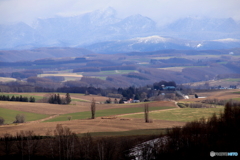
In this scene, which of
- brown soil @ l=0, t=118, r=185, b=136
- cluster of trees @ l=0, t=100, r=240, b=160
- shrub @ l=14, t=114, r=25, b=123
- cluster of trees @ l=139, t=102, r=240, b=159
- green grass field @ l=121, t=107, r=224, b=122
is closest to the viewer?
cluster of trees @ l=139, t=102, r=240, b=159

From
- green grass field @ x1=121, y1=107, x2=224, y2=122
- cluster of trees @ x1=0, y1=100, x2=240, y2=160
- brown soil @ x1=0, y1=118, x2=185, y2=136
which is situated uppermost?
green grass field @ x1=121, y1=107, x2=224, y2=122

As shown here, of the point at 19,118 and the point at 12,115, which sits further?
the point at 12,115

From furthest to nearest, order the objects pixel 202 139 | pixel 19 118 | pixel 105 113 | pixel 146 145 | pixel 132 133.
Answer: pixel 105 113 → pixel 19 118 → pixel 132 133 → pixel 146 145 → pixel 202 139

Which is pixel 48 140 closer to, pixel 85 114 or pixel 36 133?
pixel 36 133

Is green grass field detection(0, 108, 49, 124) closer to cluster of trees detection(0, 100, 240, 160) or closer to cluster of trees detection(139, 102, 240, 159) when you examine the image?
cluster of trees detection(0, 100, 240, 160)

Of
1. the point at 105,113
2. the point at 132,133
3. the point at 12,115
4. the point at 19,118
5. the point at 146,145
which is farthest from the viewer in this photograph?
the point at 105,113

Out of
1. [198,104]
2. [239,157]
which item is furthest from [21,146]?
[198,104]

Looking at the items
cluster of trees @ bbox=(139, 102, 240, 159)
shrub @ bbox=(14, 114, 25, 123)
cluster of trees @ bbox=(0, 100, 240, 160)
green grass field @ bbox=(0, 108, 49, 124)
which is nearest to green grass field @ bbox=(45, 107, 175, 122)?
green grass field @ bbox=(0, 108, 49, 124)

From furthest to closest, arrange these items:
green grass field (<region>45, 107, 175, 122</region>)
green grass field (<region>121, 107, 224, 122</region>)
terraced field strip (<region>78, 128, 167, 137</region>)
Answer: green grass field (<region>45, 107, 175, 122</region>), green grass field (<region>121, 107, 224, 122</region>), terraced field strip (<region>78, 128, 167, 137</region>)

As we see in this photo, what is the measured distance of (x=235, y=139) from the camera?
1758 inches

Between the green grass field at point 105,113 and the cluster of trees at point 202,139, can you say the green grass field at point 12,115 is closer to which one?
the green grass field at point 105,113

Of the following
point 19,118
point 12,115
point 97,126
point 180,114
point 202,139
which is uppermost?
point 12,115

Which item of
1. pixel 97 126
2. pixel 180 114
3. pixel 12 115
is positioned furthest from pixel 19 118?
pixel 180 114

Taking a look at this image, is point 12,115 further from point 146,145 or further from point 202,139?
point 202,139
